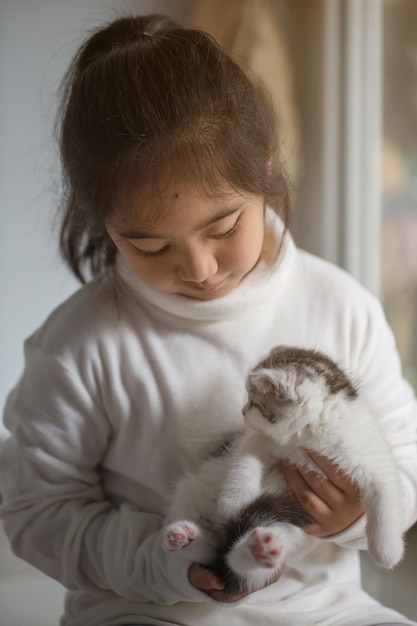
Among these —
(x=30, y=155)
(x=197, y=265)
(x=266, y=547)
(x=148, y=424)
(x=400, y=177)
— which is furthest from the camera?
(x=400, y=177)

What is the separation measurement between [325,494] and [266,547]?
12 centimetres

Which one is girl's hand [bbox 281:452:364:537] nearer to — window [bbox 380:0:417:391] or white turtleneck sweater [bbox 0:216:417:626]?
white turtleneck sweater [bbox 0:216:417:626]

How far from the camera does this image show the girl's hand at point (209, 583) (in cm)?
65

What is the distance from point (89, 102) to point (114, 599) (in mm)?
440

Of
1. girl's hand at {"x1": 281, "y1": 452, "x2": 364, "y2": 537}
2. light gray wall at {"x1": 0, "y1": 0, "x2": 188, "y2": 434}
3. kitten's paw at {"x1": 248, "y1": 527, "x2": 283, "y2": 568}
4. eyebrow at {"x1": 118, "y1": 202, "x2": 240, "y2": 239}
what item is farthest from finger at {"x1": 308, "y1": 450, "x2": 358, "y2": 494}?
light gray wall at {"x1": 0, "y1": 0, "x2": 188, "y2": 434}

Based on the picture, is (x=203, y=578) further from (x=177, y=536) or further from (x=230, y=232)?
(x=230, y=232)

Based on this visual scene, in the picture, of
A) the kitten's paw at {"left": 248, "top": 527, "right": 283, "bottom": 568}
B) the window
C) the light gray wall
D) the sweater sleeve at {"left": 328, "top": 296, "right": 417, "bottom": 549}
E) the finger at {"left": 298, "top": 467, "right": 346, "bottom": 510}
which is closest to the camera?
the kitten's paw at {"left": 248, "top": 527, "right": 283, "bottom": 568}

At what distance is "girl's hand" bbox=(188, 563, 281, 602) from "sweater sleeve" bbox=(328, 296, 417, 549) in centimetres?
18

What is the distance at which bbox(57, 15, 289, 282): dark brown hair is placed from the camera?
659 mm

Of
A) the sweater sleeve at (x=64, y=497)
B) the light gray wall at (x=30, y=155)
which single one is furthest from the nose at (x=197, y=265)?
the light gray wall at (x=30, y=155)

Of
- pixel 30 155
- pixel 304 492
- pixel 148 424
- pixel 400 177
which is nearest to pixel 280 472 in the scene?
pixel 304 492

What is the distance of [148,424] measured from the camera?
79 centimetres

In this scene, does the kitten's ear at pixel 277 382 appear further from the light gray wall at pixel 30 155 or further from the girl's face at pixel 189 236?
the light gray wall at pixel 30 155

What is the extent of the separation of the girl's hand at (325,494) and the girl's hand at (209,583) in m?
0.06
